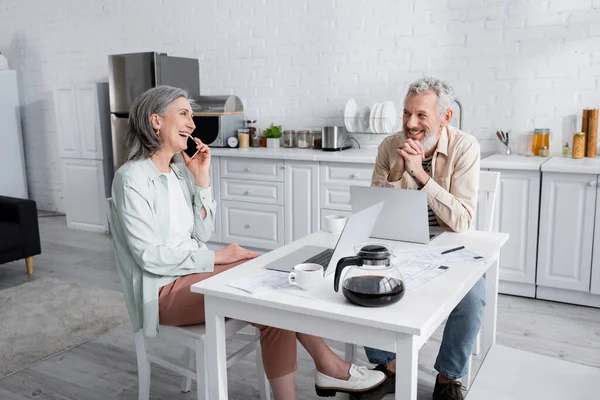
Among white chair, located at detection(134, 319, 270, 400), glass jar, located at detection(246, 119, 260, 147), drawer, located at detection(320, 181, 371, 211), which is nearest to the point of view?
white chair, located at detection(134, 319, 270, 400)

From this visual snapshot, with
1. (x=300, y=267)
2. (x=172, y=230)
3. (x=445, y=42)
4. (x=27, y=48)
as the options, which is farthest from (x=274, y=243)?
(x=27, y=48)

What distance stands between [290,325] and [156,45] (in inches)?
178

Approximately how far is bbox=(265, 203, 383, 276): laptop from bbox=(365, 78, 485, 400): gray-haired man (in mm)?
474

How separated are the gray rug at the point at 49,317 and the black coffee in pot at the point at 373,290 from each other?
2.05 meters

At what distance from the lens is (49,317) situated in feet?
11.1

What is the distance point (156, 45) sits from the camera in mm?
5461

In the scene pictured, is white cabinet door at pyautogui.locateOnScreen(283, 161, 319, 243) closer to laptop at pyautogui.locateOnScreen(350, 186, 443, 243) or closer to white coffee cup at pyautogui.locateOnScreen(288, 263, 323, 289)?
laptop at pyautogui.locateOnScreen(350, 186, 443, 243)

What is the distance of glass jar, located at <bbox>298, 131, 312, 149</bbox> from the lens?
4.62 m

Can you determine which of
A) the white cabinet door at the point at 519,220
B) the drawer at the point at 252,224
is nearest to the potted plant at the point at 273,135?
the drawer at the point at 252,224

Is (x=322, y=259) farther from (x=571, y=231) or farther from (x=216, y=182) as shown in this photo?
(x=216, y=182)

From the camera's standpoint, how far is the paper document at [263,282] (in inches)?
62.5

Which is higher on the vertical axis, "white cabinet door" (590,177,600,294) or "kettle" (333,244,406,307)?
"kettle" (333,244,406,307)

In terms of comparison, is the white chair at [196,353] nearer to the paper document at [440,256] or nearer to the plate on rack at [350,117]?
the paper document at [440,256]

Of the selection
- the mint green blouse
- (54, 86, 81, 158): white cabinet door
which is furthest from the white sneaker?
(54, 86, 81, 158): white cabinet door
